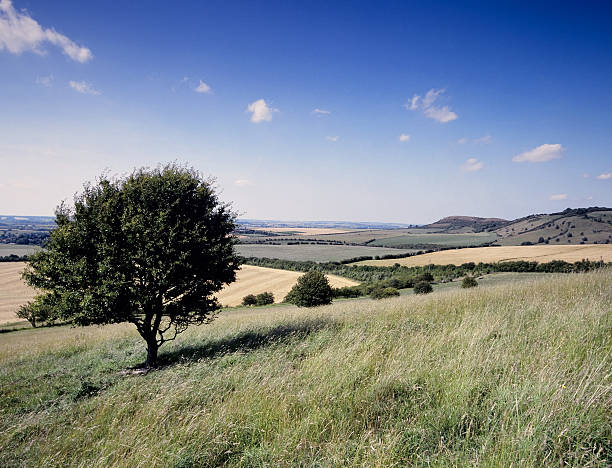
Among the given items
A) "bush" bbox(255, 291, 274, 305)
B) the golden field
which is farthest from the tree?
"bush" bbox(255, 291, 274, 305)

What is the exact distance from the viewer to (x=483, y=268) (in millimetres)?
66562

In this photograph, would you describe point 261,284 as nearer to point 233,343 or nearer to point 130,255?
point 233,343

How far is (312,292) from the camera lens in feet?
130

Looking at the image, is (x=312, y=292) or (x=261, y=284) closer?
(x=312, y=292)

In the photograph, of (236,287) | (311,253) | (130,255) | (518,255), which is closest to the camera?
(130,255)

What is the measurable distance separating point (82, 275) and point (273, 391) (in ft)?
31.0

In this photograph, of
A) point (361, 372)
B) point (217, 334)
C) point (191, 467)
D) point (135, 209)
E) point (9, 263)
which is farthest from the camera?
point (9, 263)

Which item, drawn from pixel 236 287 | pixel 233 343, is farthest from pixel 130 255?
pixel 236 287

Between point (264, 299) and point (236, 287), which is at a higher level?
point (236, 287)

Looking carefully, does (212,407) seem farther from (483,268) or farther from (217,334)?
(483,268)

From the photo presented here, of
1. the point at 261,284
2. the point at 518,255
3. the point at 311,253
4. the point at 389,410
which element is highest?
the point at 389,410

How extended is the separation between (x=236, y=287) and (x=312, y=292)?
32.6 m

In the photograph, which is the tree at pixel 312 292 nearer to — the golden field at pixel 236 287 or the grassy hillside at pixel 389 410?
the golden field at pixel 236 287

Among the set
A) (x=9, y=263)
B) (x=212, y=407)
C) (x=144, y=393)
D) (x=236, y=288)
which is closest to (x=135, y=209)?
(x=144, y=393)
